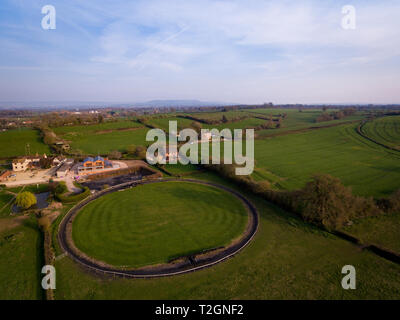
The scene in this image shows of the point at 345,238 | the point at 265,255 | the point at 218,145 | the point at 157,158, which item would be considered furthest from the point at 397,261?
the point at 218,145

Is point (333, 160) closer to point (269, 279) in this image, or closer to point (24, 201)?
point (269, 279)

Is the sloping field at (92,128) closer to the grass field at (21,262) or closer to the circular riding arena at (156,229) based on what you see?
the circular riding arena at (156,229)

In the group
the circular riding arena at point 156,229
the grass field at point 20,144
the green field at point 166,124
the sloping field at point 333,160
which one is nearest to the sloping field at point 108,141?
the grass field at point 20,144

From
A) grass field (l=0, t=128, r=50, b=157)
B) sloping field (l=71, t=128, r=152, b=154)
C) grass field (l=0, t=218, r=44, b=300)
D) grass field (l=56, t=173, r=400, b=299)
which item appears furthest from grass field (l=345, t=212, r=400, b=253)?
grass field (l=0, t=128, r=50, b=157)

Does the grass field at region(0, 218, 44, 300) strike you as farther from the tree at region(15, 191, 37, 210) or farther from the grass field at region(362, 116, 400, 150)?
the grass field at region(362, 116, 400, 150)

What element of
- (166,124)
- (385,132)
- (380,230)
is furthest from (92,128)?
(385,132)

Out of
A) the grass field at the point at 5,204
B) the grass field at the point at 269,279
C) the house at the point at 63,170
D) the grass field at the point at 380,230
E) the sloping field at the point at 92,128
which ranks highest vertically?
the sloping field at the point at 92,128
